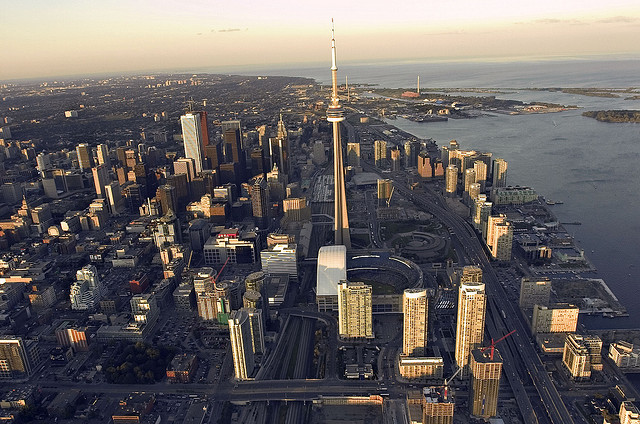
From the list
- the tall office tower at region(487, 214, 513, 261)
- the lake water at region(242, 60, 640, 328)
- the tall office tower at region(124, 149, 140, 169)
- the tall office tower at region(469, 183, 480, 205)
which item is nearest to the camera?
the tall office tower at region(487, 214, 513, 261)

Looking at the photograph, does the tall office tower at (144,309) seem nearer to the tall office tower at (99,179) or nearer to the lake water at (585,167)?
the lake water at (585,167)

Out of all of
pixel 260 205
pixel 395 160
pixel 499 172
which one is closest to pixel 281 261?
pixel 260 205

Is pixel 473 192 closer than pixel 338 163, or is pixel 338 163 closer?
pixel 338 163

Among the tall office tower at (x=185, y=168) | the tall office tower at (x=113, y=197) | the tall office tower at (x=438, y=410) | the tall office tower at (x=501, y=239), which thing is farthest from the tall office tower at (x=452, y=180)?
the tall office tower at (x=113, y=197)

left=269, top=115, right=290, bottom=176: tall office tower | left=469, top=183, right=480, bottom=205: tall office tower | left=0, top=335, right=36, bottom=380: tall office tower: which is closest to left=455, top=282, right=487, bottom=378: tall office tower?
left=0, top=335, right=36, bottom=380: tall office tower

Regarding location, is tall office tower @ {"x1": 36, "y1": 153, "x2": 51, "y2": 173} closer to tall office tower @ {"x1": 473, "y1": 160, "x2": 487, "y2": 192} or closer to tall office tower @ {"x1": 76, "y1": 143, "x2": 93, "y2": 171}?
tall office tower @ {"x1": 76, "y1": 143, "x2": 93, "y2": 171}

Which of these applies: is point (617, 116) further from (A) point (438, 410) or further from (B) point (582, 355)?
(A) point (438, 410)
